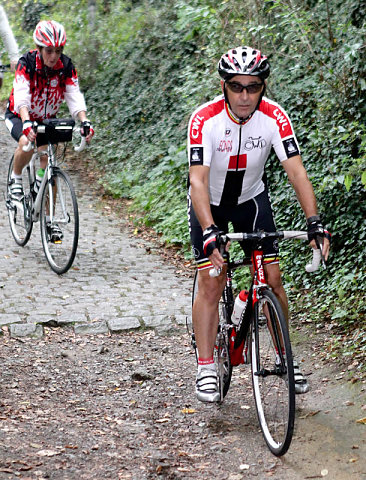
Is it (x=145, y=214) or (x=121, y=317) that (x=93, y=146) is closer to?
(x=145, y=214)

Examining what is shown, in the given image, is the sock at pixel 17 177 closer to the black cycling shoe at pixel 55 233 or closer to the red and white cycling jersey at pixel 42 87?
the red and white cycling jersey at pixel 42 87

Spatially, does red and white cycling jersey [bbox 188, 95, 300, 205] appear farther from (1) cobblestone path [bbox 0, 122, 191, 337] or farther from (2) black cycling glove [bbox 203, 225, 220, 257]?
(1) cobblestone path [bbox 0, 122, 191, 337]

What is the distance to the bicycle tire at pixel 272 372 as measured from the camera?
386 cm

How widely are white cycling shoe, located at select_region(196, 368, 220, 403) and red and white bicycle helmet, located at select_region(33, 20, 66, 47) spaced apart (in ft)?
14.0

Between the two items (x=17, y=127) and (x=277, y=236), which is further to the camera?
(x=17, y=127)

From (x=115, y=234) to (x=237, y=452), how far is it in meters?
5.95

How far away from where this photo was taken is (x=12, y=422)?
4.63 meters

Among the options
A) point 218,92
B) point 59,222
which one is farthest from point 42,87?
point 218,92

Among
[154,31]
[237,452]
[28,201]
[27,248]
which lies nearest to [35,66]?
[28,201]

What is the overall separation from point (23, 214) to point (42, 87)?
172 centimetres

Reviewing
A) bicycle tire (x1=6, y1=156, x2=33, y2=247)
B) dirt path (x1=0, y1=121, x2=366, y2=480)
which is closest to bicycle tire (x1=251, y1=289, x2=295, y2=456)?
dirt path (x1=0, y1=121, x2=366, y2=480)

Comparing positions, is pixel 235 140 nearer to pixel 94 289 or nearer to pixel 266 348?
pixel 266 348

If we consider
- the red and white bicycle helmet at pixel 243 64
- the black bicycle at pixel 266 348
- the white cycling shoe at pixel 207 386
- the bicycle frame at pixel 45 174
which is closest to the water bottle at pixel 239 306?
the black bicycle at pixel 266 348

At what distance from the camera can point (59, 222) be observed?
790cm
